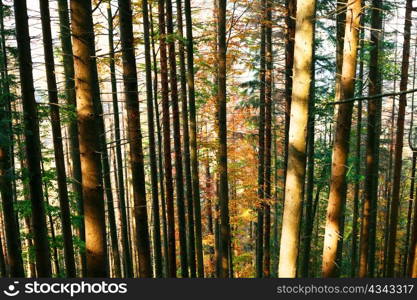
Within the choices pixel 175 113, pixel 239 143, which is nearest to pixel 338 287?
pixel 175 113

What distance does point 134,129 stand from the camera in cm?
658

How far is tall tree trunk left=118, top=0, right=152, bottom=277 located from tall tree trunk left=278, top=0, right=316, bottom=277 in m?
2.89

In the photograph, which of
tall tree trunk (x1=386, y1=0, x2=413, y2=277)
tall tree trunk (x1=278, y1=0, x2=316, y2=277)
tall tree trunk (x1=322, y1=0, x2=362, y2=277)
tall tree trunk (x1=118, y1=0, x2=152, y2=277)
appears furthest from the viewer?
tall tree trunk (x1=386, y1=0, x2=413, y2=277)

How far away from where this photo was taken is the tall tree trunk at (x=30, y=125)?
6898 mm

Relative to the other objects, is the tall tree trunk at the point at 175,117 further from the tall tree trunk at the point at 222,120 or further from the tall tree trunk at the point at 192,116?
the tall tree trunk at the point at 222,120

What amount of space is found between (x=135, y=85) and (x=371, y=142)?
8.66 m

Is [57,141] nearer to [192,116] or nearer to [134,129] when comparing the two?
[134,129]

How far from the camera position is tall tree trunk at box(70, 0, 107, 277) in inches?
182

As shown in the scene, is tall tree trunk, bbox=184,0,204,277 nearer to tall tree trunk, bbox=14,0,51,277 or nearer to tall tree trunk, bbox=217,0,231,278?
tall tree trunk, bbox=217,0,231,278

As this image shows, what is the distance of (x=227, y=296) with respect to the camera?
4.94 meters

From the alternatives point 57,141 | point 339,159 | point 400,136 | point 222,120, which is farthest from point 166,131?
point 400,136

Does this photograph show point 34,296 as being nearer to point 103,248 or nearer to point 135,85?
point 103,248

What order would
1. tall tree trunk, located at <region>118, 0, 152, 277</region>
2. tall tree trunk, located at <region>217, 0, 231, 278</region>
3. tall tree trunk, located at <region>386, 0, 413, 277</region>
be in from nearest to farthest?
tall tree trunk, located at <region>118, 0, 152, 277</region> → tall tree trunk, located at <region>217, 0, 231, 278</region> → tall tree trunk, located at <region>386, 0, 413, 277</region>

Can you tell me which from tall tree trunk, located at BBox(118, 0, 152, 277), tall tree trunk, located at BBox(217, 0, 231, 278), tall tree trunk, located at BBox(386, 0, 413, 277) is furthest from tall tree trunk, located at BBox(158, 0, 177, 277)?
tall tree trunk, located at BBox(386, 0, 413, 277)
